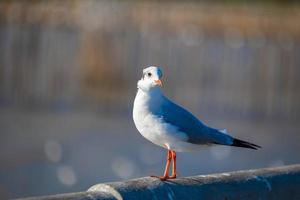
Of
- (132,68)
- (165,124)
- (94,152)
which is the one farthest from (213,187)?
(132,68)

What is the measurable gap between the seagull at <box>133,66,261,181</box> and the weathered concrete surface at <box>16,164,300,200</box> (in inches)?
13.8

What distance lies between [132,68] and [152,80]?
63.7 ft

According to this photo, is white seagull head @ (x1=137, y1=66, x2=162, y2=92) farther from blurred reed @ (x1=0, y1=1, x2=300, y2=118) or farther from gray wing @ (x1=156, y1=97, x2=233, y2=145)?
blurred reed @ (x1=0, y1=1, x2=300, y2=118)

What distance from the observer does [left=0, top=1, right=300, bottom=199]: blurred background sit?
60.3ft

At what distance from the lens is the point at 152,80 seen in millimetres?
4590

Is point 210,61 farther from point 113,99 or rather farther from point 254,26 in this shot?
point 113,99

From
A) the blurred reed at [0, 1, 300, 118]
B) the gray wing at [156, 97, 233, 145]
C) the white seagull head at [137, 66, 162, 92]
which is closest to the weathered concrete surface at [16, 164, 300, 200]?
the gray wing at [156, 97, 233, 145]

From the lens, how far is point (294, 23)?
2333cm

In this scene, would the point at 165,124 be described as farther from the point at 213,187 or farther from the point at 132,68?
the point at 132,68

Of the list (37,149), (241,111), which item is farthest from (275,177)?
(241,111)

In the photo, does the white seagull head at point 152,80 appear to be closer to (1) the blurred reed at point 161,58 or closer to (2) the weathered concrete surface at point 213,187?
(2) the weathered concrete surface at point 213,187

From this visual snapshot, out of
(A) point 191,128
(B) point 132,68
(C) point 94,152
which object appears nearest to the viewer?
(A) point 191,128

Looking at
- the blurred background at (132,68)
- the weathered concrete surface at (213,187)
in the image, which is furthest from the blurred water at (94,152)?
the weathered concrete surface at (213,187)

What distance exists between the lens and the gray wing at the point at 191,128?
4.62 m
